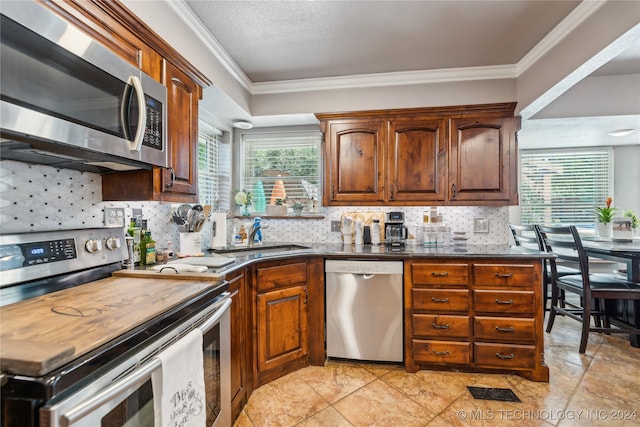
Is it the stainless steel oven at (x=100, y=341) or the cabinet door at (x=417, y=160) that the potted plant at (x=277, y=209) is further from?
the stainless steel oven at (x=100, y=341)

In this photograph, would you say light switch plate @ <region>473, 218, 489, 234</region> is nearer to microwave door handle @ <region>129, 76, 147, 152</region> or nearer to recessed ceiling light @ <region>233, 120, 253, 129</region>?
recessed ceiling light @ <region>233, 120, 253, 129</region>

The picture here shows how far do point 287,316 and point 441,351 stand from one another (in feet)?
3.84

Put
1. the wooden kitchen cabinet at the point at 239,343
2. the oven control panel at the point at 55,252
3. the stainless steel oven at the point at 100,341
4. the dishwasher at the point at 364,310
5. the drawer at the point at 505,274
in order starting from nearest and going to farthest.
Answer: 1. the stainless steel oven at the point at 100,341
2. the oven control panel at the point at 55,252
3. the wooden kitchen cabinet at the point at 239,343
4. the drawer at the point at 505,274
5. the dishwasher at the point at 364,310

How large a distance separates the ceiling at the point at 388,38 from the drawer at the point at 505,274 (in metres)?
1.60

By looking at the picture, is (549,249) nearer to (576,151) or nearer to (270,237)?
(576,151)

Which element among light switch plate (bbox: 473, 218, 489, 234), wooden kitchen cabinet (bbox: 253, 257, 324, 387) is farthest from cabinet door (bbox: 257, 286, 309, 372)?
light switch plate (bbox: 473, 218, 489, 234)

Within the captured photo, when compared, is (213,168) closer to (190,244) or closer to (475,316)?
(190,244)

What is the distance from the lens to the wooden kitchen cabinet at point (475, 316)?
7.22 feet

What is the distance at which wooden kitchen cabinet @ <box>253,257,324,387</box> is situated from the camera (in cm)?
211

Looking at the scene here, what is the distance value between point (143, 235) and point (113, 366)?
45.8 inches

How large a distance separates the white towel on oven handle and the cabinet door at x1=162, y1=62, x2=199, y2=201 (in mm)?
917

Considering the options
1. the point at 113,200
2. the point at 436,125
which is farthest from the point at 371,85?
the point at 113,200

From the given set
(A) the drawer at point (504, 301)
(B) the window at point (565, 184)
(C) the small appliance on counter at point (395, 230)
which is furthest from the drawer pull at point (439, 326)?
(B) the window at point (565, 184)

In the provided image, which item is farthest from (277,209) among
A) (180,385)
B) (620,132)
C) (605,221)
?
(620,132)
